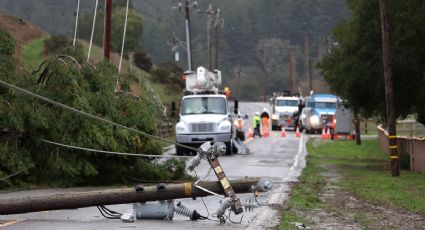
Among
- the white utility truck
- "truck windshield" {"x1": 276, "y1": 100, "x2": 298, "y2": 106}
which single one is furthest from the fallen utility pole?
"truck windshield" {"x1": 276, "y1": 100, "x2": 298, "y2": 106}

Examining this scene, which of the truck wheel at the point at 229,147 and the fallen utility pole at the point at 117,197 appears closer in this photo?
the fallen utility pole at the point at 117,197

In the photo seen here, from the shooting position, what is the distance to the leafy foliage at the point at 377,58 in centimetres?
2805

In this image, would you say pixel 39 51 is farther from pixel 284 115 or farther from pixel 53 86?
pixel 53 86

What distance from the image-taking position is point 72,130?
17938mm

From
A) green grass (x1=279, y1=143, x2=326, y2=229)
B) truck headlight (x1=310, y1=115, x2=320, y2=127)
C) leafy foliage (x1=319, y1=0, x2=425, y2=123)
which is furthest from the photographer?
truck headlight (x1=310, y1=115, x2=320, y2=127)

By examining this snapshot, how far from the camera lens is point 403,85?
29109mm

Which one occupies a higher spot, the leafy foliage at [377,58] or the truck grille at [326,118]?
the leafy foliage at [377,58]

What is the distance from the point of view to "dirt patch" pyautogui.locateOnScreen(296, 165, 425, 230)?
13.2 metres

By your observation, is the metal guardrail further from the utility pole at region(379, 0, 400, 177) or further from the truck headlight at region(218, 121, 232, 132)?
the truck headlight at region(218, 121, 232, 132)

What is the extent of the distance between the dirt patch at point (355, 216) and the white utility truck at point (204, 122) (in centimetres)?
1547

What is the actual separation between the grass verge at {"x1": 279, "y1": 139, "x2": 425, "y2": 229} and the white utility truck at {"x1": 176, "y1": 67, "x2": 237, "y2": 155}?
3.68 meters

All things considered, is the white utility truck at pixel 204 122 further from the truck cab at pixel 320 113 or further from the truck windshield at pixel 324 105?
the truck windshield at pixel 324 105

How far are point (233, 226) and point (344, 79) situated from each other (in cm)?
1895

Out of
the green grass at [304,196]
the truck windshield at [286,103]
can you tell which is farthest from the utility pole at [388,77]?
the truck windshield at [286,103]
